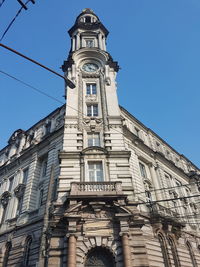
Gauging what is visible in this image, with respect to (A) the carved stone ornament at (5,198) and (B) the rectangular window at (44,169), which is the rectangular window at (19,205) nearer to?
(A) the carved stone ornament at (5,198)

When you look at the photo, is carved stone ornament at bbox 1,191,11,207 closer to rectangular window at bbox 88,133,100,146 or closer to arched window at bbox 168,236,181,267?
rectangular window at bbox 88,133,100,146

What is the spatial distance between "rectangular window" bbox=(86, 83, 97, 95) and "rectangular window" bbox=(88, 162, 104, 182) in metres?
10.6

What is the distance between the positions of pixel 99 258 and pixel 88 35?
1298 inches

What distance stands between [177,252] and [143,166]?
1004 centimetres

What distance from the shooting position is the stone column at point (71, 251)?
1391 centimetres

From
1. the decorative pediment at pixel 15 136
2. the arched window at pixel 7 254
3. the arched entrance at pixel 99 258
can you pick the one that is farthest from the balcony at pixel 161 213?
the decorative pediment at pixel 15 136

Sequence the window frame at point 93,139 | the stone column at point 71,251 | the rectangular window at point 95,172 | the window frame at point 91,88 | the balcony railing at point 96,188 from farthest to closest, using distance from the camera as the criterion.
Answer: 1. the window frame at point 91,88
2. the window frame at point 93,139
3. the rectangular window at point 95,172
4. the balcony railing at point 96,188
5. the stone column at point 71,251

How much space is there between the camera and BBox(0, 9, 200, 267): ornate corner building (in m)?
15.4

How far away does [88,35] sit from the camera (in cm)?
3634

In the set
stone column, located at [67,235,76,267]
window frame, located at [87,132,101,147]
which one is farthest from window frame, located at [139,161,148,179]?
stone column, located at [67,235,76,267]

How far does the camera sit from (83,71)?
1176 inches

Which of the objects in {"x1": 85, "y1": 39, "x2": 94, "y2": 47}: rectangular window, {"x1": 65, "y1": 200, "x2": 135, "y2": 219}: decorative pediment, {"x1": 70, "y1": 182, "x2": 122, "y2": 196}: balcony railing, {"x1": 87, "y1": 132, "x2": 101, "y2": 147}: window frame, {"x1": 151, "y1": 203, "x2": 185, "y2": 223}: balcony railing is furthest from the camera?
{"x1": 85, "y1": 39, "x2": 94, "y2": 47}: rectangular window

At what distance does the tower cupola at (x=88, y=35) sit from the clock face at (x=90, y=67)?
401 cm

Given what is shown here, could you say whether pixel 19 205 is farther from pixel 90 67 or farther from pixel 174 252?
pixel 90 67
